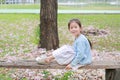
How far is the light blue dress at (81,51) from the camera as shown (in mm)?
4816

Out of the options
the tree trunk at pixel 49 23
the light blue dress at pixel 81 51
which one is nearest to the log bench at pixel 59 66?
the light blue dress at pixel 81 51

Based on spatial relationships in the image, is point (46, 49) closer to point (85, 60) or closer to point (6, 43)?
point (6, 43)

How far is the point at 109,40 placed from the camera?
508 inches

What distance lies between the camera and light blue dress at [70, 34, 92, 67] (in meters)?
4.82

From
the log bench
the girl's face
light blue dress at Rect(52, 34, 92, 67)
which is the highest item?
the girl's face

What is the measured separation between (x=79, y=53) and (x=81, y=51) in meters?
0.04

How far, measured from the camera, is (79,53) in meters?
4.82

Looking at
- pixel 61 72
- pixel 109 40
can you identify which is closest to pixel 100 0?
pixel 109 40

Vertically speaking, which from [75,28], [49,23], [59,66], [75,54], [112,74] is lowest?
[49,23]

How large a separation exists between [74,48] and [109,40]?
816 cm

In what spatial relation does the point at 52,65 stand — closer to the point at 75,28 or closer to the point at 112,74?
the point at 75,28

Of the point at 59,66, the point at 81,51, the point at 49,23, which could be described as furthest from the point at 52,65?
the point at 49,23

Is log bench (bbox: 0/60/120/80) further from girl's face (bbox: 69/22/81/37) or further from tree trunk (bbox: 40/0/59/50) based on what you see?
tree trunk (bbox: 40/0/59/50)

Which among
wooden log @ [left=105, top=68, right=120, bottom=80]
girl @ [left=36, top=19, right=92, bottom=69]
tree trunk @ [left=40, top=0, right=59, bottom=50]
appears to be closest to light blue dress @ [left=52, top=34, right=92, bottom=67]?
girl @ [left=36, top=19, right=92, bottom=69]
